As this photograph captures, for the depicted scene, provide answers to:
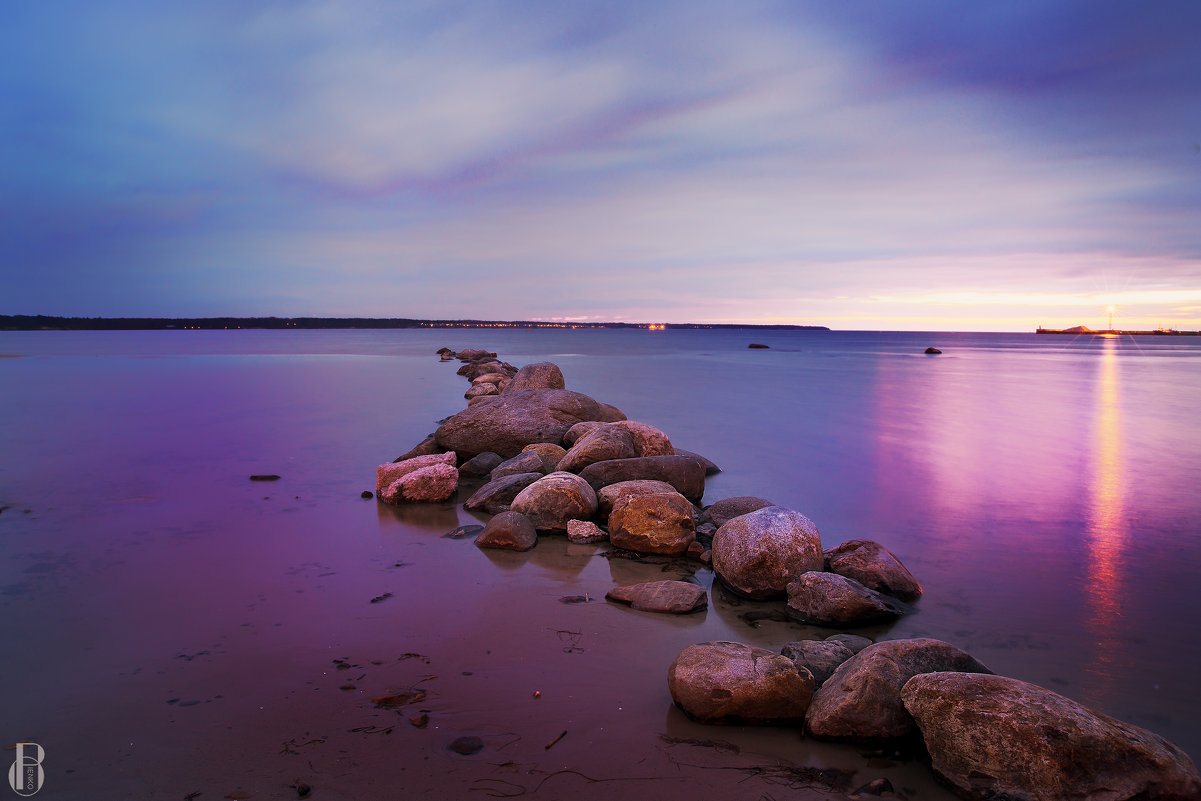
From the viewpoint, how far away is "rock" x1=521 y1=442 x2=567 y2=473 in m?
9.28

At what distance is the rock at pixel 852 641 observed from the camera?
14.5 feet

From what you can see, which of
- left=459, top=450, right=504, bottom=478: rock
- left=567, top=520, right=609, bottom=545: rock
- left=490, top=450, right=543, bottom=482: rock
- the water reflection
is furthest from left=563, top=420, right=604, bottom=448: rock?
the water reflection

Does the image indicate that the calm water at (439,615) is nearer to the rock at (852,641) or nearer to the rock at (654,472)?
the rock at (852,641)

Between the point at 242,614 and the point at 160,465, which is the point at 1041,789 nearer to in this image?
the point at 242,614

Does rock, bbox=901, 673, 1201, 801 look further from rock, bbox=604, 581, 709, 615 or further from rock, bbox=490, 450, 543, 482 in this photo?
rock, bbox=490, 450, 543, 482

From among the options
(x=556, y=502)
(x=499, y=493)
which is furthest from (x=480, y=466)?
(x=556, y=502)

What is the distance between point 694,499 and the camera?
8.62 m

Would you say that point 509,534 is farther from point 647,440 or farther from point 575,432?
point 575,432

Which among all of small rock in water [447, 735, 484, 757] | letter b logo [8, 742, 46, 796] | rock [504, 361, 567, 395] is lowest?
letter b logo [8, 742, 46, 796]

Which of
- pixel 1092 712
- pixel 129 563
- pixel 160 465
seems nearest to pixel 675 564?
pixel 1092 712

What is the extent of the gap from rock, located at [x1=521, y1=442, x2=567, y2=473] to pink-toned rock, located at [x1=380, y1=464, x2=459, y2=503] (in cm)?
128

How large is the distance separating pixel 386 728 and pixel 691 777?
1.62 meters

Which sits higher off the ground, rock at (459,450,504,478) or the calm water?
rock at (459,450,504,478)

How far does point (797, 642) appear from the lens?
4.50 metres
